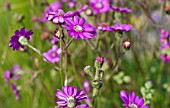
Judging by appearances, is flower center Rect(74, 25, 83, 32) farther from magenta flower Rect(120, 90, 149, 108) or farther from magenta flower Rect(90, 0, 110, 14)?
magenta flower Rect(90, 0, 110, 14)

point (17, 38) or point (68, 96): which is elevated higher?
point (17, 38)

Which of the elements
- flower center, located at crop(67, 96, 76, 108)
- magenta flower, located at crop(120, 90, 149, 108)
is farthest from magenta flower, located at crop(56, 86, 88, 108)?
magenta flower, located at crop(120, 90, 149, 108)

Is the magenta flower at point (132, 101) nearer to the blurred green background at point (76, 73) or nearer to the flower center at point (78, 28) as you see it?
Result: the flower center at point (78, 28)

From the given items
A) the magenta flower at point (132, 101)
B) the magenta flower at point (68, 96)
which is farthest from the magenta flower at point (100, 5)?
the magenta flower at point (68, 96)

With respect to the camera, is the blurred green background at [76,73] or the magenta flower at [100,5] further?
the blurred green background at [76,73]

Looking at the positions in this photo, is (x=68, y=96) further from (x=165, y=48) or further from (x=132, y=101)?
(x=165, y=48)

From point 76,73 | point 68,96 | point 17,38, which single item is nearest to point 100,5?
point 76,73

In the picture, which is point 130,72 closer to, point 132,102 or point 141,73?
point 141,73

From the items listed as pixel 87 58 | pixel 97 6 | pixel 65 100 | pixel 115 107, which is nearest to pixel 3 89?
pixel 87 58
